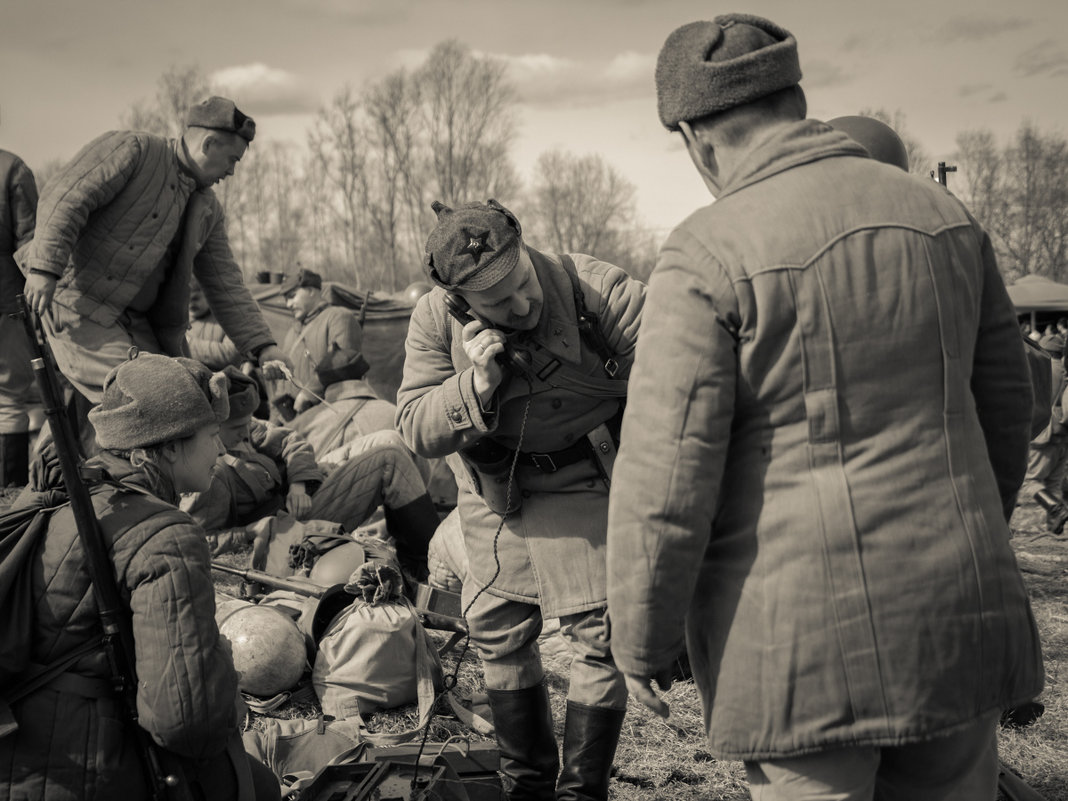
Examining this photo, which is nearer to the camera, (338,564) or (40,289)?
(40,289)

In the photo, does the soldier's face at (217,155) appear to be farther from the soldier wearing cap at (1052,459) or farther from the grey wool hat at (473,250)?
the soldier wearing cap at (1052,459)

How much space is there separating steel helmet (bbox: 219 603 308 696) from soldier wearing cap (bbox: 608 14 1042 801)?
8.91 feet

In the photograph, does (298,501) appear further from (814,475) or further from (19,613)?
(814,475)

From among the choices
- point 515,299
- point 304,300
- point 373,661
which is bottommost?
point 373,661

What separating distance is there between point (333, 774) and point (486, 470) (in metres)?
1.01

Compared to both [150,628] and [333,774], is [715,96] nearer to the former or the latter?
[150,628]

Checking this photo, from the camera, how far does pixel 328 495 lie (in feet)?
19.3

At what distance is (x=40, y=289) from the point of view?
4578mm

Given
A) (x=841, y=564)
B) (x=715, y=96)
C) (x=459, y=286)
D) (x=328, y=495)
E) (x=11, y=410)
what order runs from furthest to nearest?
(x=11, y=410) → (x=328, y=495) → (x=459, y=286) → (x=715, y=96) → (x=841, y=564)

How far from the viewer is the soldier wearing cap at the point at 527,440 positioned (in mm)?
2934

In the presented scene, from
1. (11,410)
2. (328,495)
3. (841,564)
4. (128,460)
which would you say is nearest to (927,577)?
(841,564)

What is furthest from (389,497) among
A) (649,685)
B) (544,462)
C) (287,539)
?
(649,685)

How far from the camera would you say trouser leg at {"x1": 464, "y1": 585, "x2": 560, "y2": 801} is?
10.7ft

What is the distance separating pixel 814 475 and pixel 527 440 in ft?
4.47
